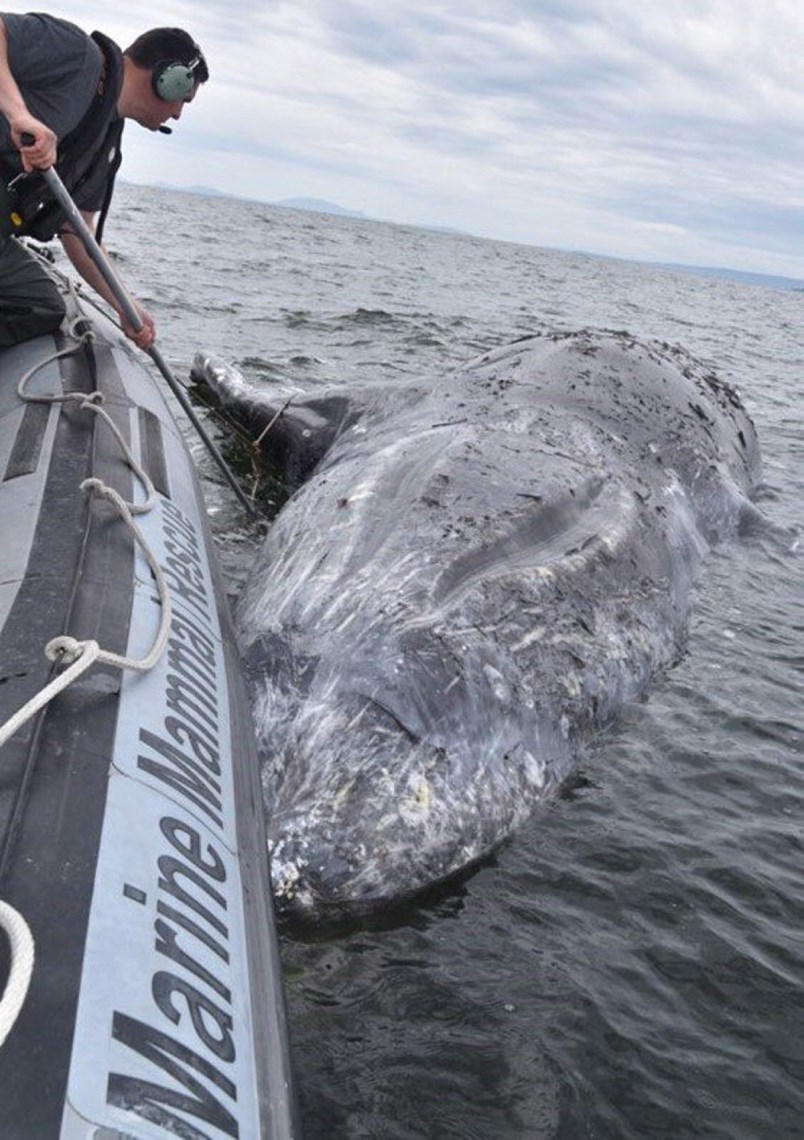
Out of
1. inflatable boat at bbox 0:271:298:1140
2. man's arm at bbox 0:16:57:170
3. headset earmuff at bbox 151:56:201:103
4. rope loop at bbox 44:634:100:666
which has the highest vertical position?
headset earmuff at bbox 151:56:201:103

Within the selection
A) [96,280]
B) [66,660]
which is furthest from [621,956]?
[96,280]

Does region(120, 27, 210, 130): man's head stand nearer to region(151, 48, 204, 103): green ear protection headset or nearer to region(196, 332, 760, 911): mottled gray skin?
region(151, 48, 204, 103): green ear protection headset

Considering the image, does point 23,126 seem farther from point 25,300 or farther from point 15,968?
point 15,968

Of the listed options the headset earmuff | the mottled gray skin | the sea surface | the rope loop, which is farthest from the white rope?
the headset earmuff

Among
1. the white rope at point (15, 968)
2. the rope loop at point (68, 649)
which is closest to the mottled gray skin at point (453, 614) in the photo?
the rope loop at point (68, 649)

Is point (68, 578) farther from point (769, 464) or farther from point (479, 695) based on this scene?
point (769, 464)

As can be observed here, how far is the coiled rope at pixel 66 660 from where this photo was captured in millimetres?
1906

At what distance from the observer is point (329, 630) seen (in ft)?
14.3

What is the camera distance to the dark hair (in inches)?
219

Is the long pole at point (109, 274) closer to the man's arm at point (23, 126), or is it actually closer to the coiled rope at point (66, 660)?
the man's arm at point (23, 126)

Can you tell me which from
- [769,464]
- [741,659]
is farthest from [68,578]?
[769,464]

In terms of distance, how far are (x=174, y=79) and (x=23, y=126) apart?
1.05 meters

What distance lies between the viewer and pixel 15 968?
1.93 m

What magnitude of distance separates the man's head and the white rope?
4801 millimetres
